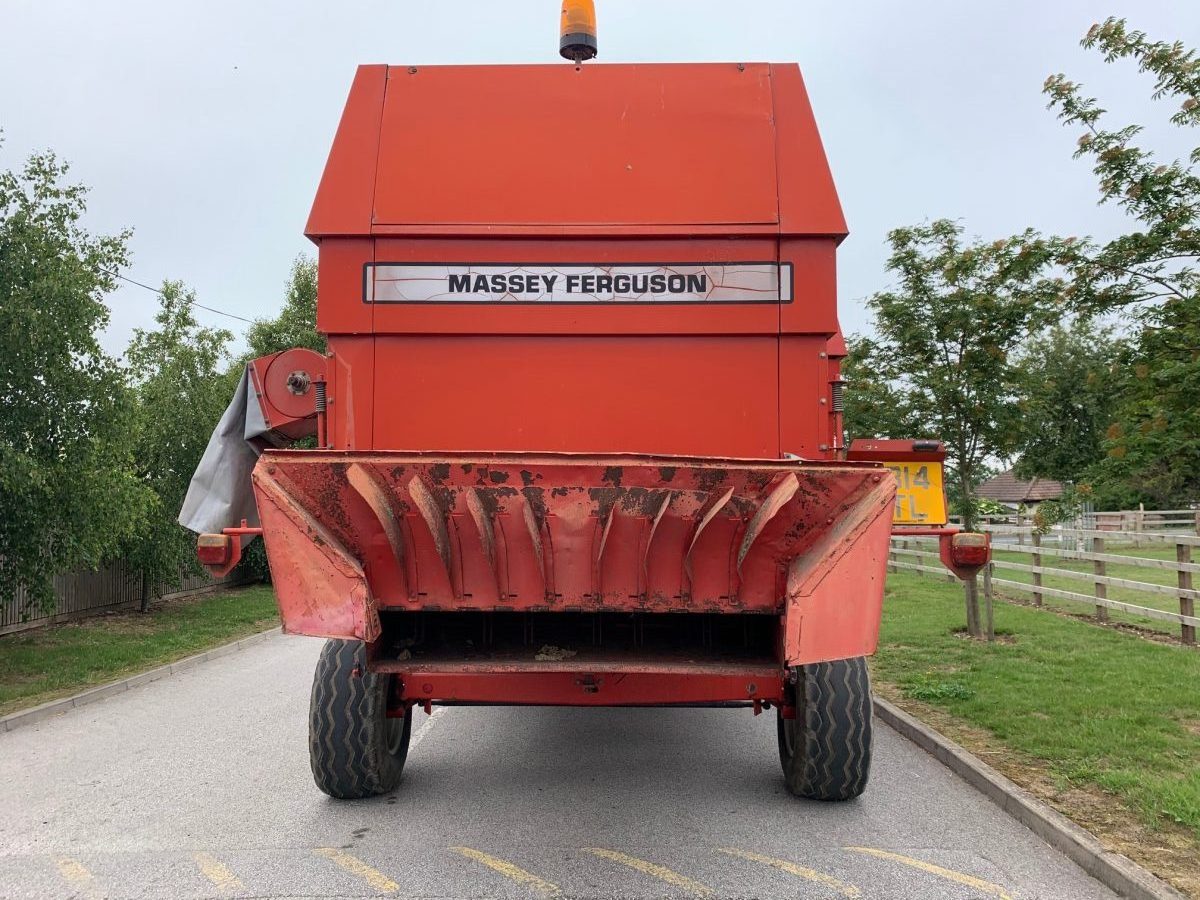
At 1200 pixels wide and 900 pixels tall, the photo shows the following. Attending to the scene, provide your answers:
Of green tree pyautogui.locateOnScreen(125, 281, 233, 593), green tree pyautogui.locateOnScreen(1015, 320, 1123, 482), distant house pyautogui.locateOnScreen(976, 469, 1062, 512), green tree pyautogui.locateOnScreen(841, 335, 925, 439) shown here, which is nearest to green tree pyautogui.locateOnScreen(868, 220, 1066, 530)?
green tree pyautogui.locateOnScreen(841, 335, 925, 439)

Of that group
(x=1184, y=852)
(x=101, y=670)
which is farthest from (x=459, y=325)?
(x=101, y=670)

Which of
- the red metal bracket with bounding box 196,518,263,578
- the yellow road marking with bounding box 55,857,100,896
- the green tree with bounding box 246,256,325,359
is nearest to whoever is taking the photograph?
the yellow road marking with bounding box 55,857,100,896

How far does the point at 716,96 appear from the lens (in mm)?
4711

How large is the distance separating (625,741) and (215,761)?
2785mm

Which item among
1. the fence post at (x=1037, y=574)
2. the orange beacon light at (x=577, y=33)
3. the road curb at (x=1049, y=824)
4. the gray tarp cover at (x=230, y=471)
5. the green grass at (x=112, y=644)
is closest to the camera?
the road curb at (x=1049, y=824)

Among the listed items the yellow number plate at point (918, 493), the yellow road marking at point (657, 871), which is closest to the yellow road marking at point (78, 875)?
the yellow road marking at point (657, 871)

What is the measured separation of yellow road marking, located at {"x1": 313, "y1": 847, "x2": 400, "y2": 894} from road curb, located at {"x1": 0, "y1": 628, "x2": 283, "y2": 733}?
143 inches

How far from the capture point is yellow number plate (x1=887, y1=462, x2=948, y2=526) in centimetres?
496

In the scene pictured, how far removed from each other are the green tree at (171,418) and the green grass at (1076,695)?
1142cm

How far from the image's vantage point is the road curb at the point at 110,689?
24.9 ft

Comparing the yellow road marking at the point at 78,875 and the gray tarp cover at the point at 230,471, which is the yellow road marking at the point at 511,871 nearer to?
the yellow road marking at the point at 78,875

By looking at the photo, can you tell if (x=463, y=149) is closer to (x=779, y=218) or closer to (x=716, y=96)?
(x=716, y=96)

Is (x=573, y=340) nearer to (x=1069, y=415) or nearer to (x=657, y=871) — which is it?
(x=657, y=871)

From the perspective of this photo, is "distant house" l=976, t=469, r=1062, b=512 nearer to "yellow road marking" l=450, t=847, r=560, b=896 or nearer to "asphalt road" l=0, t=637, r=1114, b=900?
"asphalt road" l=0, t=637, r=1114, b=900
